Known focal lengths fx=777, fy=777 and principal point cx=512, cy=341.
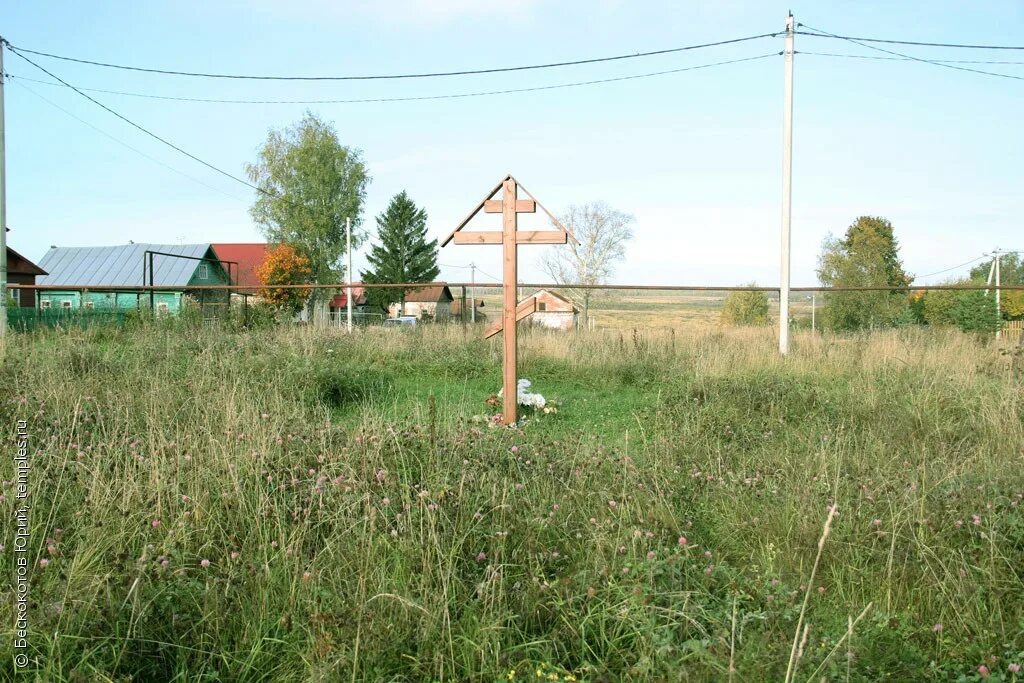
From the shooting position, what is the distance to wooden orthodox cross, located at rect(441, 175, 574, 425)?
7.20 metres

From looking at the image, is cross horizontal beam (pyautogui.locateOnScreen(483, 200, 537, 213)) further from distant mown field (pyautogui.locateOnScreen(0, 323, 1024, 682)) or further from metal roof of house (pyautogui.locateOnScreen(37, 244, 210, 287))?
metal roof of house (pyautogui.locateOnScreen(37, 244, 210, 287))

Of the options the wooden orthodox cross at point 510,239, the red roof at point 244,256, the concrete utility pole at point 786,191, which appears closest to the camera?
the wooden orthodox cross at point 510,239

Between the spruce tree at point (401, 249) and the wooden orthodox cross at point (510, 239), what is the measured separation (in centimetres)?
5421

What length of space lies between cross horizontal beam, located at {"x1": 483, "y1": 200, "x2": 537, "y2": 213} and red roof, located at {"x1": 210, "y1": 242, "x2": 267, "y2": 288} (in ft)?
180

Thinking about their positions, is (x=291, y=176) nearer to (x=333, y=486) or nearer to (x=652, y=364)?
(x=652, y=364)

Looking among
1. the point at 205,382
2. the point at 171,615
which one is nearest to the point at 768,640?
the point at 171,615

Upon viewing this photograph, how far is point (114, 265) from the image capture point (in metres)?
48.7

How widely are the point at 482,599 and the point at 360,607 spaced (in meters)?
0.48

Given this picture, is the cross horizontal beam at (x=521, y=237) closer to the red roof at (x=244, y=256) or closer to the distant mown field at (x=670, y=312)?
the distant mown field at (x=670, y=312)

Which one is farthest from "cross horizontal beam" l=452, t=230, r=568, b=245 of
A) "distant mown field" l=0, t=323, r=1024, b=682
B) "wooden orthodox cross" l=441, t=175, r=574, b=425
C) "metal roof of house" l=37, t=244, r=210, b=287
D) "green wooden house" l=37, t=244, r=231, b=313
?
"metal roof of house" l=37, t=244, r=210, b=287

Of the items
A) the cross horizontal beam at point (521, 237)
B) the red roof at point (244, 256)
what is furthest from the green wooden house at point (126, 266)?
the cross horizontal beam at point (521, 237)

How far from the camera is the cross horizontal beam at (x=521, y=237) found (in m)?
7.22

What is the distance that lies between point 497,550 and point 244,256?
63.8 metres

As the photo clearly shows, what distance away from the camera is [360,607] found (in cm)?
281
